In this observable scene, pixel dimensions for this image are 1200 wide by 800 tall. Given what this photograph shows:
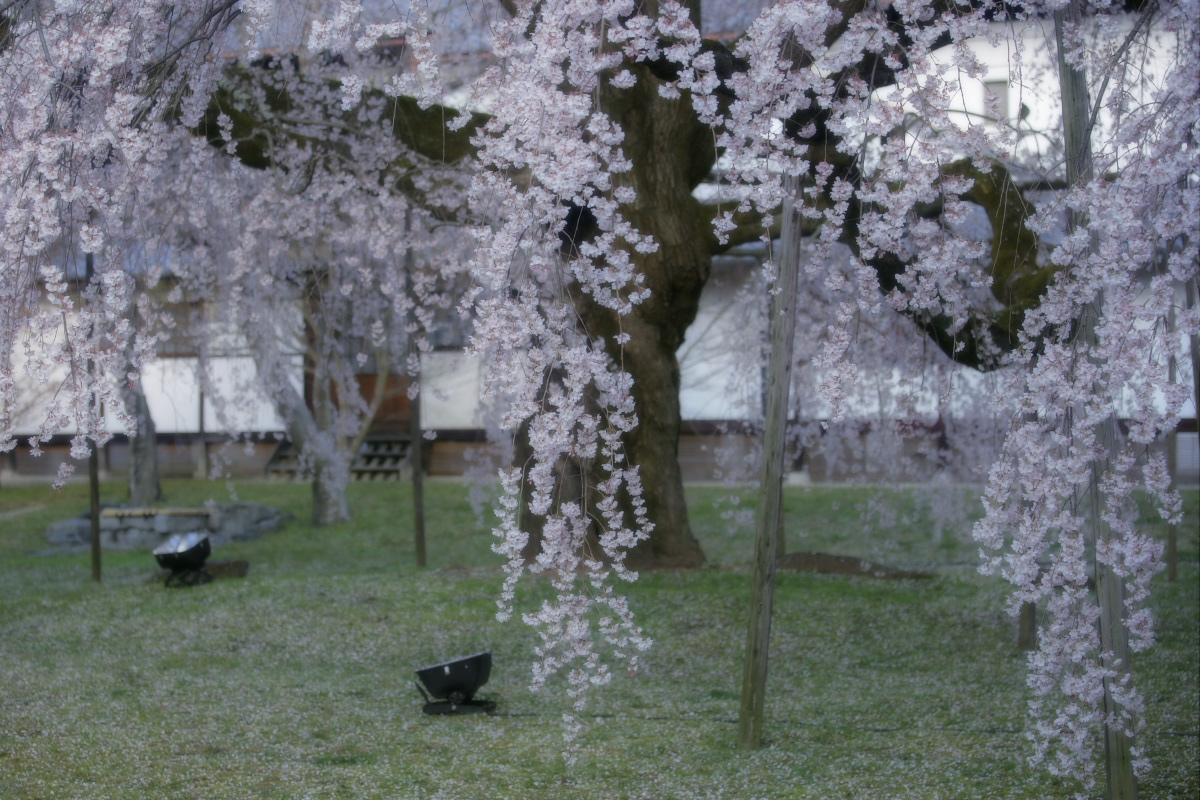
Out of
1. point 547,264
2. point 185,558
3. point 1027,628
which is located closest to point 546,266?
point 547,264

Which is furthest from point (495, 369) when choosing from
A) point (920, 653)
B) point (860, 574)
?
point (860, 574)

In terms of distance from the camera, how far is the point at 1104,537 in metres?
3.01

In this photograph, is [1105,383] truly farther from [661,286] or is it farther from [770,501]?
[661,286]

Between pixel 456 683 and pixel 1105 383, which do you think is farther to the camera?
pixel 456 683

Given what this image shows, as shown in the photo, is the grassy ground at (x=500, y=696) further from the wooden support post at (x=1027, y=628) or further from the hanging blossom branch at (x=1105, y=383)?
the hanging blossom branch at (x=1105, y=383)

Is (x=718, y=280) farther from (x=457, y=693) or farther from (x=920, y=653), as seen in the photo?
(x=457, y=693)

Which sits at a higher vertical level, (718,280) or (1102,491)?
(718,280)

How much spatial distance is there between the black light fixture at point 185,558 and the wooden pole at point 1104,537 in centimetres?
610

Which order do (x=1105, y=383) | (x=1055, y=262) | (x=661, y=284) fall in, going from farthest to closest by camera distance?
1. (x=661, y=284)
2. (x=1055, y=262)
3. (x=1105, y=383)

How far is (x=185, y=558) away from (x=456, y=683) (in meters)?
3.60

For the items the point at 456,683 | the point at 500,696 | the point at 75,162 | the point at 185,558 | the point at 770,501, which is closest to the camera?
the point at 75,162

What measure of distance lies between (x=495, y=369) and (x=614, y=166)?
2.56 ft

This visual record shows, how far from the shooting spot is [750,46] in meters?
3.29

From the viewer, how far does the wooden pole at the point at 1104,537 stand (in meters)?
3.06
